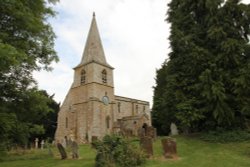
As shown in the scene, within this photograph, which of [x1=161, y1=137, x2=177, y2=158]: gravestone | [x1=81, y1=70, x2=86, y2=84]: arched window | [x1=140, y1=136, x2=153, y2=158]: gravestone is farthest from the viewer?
[x1=81, y1=70, x2=86, y2=84]: arched window

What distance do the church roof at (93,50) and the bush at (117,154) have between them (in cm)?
2646

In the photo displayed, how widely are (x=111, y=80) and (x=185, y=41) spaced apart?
70.5ft

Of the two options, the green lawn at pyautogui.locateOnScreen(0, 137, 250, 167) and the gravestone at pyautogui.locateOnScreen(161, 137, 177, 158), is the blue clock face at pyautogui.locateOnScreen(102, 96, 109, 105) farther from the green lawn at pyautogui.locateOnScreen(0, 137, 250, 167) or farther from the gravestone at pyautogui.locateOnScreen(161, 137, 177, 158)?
the gravestone at pyautogui.locateOnScreen(161, 137, 177, 158)

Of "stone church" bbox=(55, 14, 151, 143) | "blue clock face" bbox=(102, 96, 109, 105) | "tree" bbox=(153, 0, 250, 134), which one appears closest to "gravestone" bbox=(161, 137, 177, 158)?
"tree" bbox=(153, 0, 250, 134)

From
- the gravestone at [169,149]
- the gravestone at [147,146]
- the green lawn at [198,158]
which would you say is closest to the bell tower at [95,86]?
the green lawn at [198,158]

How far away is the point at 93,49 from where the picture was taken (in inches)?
1591

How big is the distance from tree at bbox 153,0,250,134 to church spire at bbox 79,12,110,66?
61.7 feet

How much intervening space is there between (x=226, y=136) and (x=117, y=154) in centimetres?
974

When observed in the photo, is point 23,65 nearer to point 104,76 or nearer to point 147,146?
point 147,146

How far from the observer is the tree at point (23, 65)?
34.5 feet

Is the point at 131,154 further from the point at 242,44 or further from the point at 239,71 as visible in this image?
the point at 242,44

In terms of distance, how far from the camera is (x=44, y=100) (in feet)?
39.5

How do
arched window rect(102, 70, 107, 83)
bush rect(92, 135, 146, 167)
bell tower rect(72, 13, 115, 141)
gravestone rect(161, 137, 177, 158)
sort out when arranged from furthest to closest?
arched window rect(102, 70, 107, 83)
bell tower rect(72, 13, 115, 141)
gravestone rect(161, 137, 177, 158)
bush rect(92, 135, 146, 167)

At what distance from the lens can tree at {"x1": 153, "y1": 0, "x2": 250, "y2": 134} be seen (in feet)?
61.9
